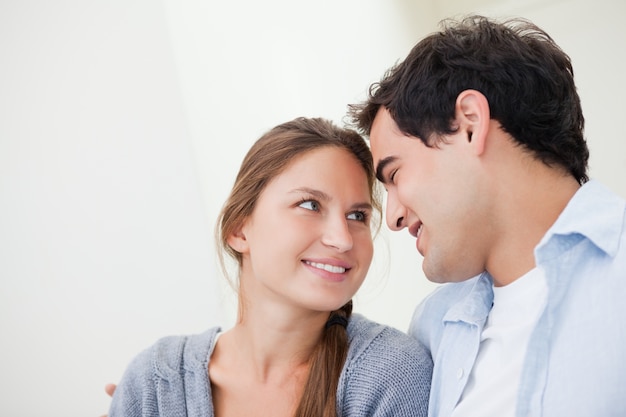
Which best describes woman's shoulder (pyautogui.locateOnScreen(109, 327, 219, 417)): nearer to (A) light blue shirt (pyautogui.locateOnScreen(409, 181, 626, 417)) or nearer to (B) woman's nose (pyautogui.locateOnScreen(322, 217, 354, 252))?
(B) woman's nose (pyautogui.locateOnScreen(322, 217, 354, 252))

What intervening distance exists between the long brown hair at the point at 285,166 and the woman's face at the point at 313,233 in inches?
1.1

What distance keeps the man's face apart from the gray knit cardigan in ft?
0.70

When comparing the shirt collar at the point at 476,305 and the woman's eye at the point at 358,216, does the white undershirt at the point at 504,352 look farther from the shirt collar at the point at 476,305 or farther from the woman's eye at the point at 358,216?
the woman's eye at the point at 358,216

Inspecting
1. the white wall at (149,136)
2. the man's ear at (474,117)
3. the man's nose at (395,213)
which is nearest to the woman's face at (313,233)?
the man's nose at (395,213)

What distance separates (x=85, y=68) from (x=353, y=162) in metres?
1.13

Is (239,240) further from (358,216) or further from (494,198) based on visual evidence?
(494,198)

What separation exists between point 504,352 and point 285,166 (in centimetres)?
65

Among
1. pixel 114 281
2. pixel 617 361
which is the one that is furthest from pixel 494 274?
pixel 114 281

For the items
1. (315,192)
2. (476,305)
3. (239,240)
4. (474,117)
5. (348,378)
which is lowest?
(348,378)

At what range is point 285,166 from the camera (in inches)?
57.9

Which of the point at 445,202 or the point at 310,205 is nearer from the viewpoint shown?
the point at 445,202

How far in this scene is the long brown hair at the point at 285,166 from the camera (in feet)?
4.51

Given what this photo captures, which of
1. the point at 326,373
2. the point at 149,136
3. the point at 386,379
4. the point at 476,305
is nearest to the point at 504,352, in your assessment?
the point at 476,305

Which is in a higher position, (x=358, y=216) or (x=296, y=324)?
(x=358, y=216)
